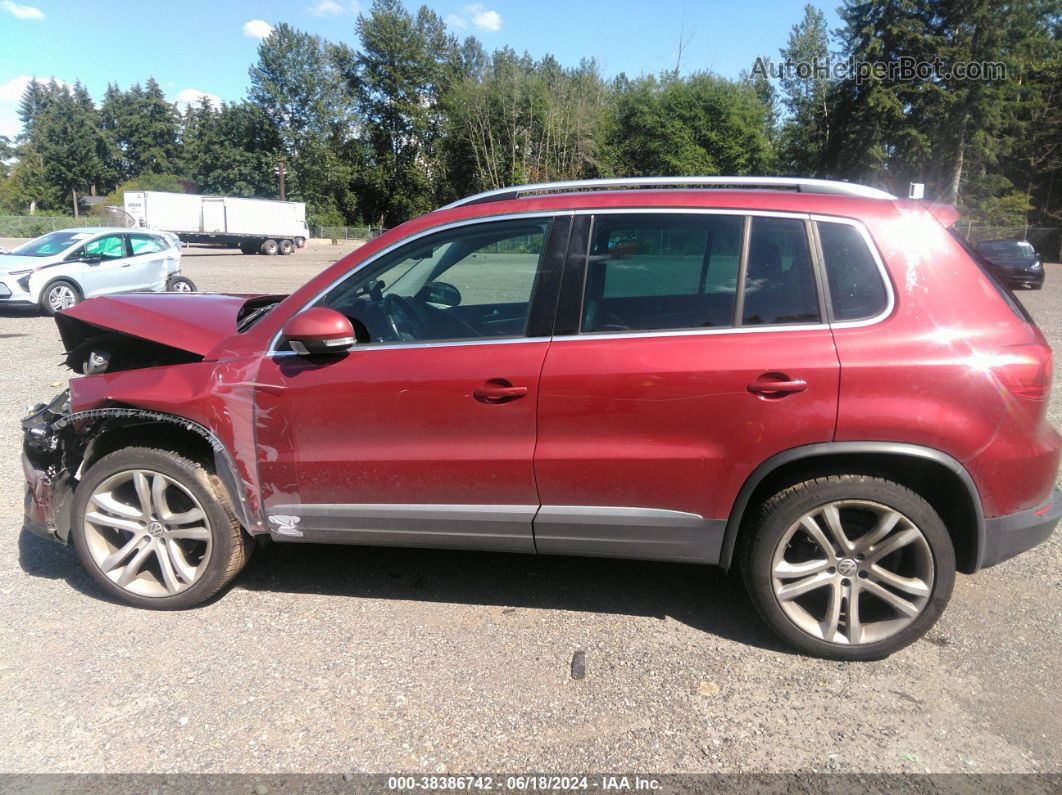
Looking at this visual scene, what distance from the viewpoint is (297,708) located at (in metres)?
2.85

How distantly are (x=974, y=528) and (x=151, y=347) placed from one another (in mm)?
3705

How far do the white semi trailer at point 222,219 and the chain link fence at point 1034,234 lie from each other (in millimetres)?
40638

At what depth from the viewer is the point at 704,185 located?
3355mm

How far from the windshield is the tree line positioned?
114ft

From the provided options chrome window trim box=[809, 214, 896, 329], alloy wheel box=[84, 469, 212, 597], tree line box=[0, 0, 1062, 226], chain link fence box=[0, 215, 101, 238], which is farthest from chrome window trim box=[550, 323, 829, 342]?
chain link fence box=[0, 215, 101, 238]

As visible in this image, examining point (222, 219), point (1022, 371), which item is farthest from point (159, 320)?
point (222, 219)

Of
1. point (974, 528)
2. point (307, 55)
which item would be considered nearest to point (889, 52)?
point (974, 528)

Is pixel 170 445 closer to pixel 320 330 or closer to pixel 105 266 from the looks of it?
pixel 320 330

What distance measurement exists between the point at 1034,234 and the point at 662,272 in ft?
167

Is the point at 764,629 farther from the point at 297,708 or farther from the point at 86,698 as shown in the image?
the point at 86,698

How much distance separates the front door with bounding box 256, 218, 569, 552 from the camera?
313 centimetres

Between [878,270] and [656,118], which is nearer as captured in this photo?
[878,270]

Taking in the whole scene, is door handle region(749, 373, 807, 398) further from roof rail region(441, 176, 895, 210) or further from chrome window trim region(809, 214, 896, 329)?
roof rail region(441, 176, 895, 210)

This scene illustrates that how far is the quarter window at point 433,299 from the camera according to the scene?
3.29m
